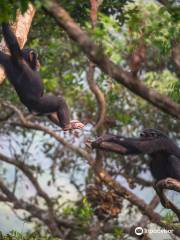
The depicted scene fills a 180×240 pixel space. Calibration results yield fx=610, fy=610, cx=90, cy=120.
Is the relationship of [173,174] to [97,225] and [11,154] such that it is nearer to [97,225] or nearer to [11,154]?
[97,225]

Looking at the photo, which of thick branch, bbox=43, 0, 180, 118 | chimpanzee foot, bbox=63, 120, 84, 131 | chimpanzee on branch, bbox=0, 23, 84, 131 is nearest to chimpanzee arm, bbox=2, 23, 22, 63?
chimpanzee on branch, bbox=0, 23, 84, 131

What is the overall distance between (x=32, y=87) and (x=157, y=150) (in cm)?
224

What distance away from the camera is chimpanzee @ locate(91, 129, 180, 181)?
9336mm

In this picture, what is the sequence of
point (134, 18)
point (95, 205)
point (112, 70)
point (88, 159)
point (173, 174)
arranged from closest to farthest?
point (112, 70) < point (134, 18) < point (173, 174) < point (88, 159) < point (95, 205)

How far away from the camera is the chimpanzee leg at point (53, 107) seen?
9.16m

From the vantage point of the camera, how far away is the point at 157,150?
980 centimetres

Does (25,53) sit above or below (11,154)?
below

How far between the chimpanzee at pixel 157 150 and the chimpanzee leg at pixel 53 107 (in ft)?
3.07

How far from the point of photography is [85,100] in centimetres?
1647

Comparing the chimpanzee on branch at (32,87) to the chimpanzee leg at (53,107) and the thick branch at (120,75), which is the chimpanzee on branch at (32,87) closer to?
the chimpanzee leg at (53,107)

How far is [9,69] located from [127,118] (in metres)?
4.94

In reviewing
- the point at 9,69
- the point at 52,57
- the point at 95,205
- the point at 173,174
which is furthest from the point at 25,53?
the point at 95,205

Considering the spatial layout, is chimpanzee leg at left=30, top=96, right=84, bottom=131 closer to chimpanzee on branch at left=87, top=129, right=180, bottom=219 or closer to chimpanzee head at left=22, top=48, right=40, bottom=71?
chimpanzee head at left=22, top=48, right=40, bottom=71

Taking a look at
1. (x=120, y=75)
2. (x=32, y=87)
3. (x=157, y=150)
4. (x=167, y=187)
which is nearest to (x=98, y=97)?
(x=157, y=150)
